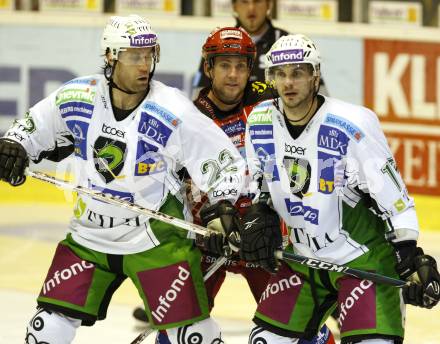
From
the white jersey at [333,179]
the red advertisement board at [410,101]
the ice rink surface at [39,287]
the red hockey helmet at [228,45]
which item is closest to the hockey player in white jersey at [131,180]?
the white jersey at [333,179]

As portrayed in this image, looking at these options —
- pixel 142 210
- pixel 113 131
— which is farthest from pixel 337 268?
pixel 113 131

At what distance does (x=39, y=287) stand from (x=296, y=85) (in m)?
2.78

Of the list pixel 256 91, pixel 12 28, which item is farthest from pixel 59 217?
pixel 256 91

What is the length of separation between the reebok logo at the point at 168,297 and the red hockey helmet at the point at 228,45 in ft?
3.44

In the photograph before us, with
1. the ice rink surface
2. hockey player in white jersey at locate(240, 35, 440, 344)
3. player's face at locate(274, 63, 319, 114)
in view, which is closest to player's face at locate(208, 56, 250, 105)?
hockey player in white jersey at locate(240, 35, 440, 344)

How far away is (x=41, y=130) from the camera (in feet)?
14.1

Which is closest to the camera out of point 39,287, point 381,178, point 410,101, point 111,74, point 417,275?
point 417,275

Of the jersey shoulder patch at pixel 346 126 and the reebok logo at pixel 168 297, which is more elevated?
the jersey shoulder patch at pixel 346 126

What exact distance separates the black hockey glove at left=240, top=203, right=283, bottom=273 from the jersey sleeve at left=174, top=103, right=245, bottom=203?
6.3 inches

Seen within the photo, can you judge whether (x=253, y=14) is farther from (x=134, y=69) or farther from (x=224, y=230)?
(x=224, y=230)

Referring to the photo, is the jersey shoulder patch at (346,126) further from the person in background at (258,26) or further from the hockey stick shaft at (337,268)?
the person in background at (258,26)

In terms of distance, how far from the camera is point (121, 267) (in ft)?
13.9

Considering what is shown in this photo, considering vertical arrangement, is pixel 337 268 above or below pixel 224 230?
below

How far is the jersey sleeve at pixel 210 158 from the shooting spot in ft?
13.7
